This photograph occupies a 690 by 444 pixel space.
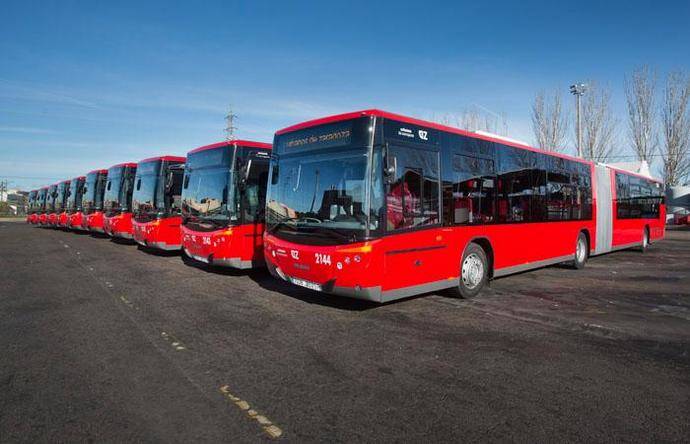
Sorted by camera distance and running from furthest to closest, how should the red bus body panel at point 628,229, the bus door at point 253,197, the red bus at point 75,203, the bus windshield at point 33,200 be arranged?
1. the bus windshield at point 33,200
2. the red bus at point 75,203
3. the red bus body panel at point 628,229
4. the bus door at point 253,197

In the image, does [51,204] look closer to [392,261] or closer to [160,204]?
[160,204]

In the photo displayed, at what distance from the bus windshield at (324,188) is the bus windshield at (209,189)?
231cm

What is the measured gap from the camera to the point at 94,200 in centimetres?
2047

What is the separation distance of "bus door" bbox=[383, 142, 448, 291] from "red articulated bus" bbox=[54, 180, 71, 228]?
25708 mm

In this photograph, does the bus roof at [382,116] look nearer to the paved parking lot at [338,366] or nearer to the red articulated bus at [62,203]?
the paved parking lot at [338,366]

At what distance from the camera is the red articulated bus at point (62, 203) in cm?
2591

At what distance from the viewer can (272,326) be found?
5855 mm

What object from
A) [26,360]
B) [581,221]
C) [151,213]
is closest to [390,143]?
[26,360]

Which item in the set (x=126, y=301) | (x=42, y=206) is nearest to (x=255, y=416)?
(x=126, y=301)

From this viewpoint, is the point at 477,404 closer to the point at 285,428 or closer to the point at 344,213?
the point at 285,428

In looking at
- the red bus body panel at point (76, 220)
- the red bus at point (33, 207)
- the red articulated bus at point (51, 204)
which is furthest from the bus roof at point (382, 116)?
the red bus at point (33, 207)

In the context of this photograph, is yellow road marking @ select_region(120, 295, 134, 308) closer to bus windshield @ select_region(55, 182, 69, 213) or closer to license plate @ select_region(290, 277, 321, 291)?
license plate @ select_region(290, 277, 321, 291)

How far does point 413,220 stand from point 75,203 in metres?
23.5

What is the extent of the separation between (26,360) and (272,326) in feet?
8.81
